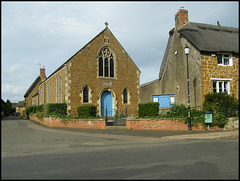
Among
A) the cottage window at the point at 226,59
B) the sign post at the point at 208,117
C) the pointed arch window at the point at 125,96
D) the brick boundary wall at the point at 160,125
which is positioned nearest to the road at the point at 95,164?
the cottage window at the point at 226,59

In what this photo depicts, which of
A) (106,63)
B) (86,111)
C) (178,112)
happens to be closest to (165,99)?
(178,112)

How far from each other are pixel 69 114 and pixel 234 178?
61.0 feet

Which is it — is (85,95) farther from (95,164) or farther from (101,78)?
(95,164)

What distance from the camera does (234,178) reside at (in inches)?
155

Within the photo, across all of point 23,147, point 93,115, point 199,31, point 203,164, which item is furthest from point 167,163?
point 199,31

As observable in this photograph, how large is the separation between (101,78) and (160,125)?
10.2 meters

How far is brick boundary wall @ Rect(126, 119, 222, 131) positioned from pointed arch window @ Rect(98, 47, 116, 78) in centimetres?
934

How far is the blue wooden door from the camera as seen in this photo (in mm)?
23219

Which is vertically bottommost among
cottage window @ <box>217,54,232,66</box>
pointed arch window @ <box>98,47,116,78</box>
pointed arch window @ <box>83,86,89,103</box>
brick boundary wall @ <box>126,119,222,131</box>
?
brick boundary wall @ <box>126,119,222,131</box>

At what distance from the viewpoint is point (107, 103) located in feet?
77.3

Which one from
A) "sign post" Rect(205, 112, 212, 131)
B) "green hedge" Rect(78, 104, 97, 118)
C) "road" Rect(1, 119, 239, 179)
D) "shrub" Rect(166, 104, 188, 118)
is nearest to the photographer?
"road" Rect(1, 119, 239, 179)

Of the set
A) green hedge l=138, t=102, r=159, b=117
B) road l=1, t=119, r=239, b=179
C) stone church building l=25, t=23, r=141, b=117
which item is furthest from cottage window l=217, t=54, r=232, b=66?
stone church building l=25, t=23, r=141, b=117

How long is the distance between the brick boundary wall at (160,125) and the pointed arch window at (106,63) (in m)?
9.34

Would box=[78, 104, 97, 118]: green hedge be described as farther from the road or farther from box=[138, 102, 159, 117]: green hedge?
the road
